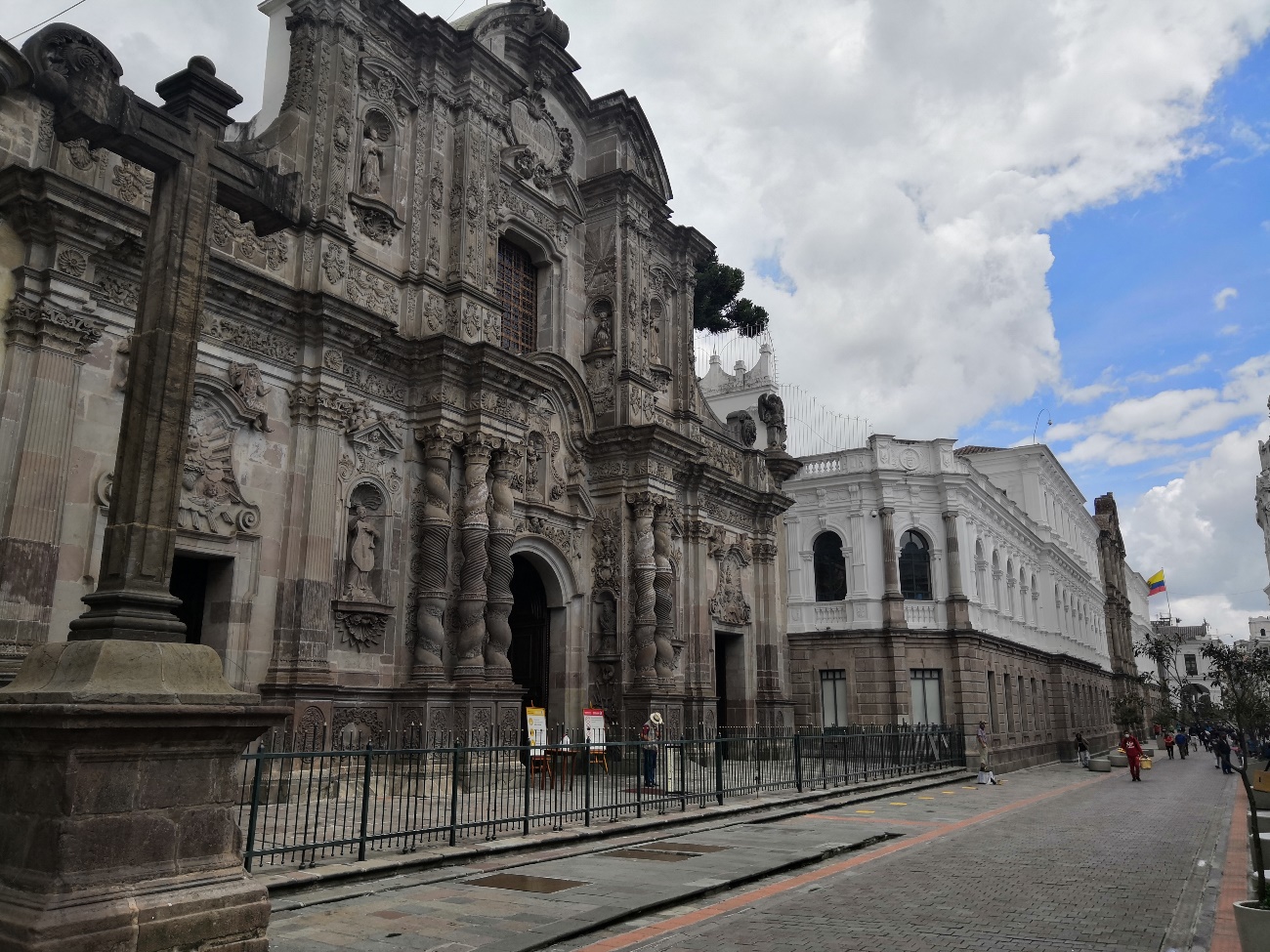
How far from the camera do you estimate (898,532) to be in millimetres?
33500

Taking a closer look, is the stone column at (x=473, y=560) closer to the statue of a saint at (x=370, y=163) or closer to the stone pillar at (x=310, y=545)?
the stone pillar at (x=310, y=545)

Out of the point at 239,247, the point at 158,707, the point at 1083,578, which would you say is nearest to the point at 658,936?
the point at 158,707

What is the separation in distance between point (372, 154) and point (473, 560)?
25.7 ft

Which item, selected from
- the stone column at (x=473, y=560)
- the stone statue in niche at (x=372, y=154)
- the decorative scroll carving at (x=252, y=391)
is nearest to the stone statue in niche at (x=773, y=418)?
the stone column at (x=473, y=560)

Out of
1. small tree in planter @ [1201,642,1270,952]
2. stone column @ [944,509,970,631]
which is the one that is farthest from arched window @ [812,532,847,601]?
small tree in planter @ [1201,642,1270,952]

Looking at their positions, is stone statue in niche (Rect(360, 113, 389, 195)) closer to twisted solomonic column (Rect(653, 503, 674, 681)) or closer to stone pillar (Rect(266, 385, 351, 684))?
stone pillar (Rect(266, 385, 351, 684))

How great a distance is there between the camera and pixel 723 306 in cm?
4369

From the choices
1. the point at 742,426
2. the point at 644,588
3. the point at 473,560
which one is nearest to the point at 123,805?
the point at 473,560

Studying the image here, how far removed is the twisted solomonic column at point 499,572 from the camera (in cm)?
1767

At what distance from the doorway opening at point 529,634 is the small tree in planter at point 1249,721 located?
1336 cm

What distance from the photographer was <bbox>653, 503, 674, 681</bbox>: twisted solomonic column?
864 inches

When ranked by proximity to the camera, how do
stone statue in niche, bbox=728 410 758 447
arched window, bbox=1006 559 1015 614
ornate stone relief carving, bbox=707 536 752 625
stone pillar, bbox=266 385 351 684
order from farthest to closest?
arched window, bbox=1006 559 1015 614, stone statue in niche, bbox=728 410 758 447, ornate stone relief carving, bbox=707 536 752 625, stone pillar, bbox=266 385 351 684

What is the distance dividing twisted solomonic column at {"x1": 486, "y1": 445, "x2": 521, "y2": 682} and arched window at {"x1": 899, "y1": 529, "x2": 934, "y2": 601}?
61.9 feet

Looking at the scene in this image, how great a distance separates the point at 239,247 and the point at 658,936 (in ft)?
40.5
